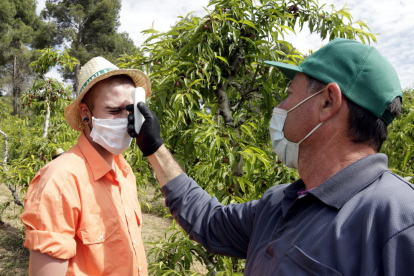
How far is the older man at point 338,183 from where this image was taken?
34.9 inches

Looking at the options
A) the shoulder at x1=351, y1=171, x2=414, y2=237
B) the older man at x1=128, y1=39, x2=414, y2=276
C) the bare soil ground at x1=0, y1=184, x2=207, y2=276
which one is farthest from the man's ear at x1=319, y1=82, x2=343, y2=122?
the bare soil ground at x1=0, y1=184, x2=207, y2=276

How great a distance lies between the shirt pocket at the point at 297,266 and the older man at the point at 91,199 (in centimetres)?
81

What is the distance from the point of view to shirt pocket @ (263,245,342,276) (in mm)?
948

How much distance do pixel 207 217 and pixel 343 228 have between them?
2.76 ft

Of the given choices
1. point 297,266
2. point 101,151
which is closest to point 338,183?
point 297,266

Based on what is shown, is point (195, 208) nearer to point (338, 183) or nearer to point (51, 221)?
point (51, 221)

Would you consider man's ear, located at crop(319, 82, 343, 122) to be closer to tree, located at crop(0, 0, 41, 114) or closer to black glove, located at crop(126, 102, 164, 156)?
black glove, located at crop(126, 102, 164, 156)

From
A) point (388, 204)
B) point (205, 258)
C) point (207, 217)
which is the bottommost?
point (205, 258)

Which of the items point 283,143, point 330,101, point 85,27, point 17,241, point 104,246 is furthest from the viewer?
point 85,27

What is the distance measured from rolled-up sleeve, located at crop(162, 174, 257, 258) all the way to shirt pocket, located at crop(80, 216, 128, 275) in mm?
313

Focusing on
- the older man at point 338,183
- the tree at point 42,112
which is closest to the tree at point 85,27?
the tree at point 42,112

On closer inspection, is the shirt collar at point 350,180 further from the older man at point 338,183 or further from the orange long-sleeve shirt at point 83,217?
the orange long-sleeve shirt at point 83,217

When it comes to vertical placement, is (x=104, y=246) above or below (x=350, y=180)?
below

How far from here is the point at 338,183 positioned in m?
1.06
